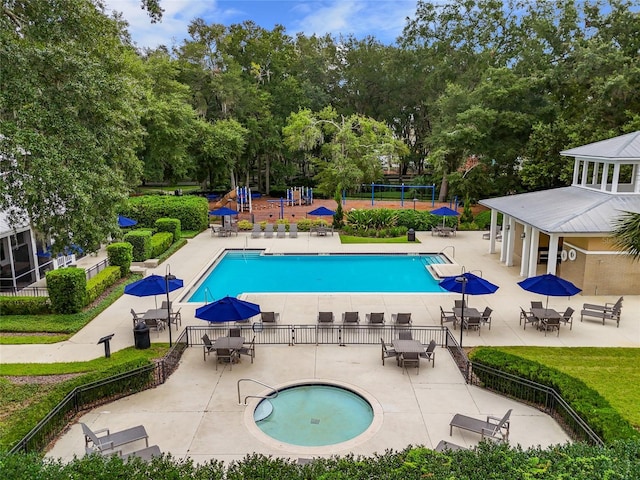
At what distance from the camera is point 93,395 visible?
12.3 metres

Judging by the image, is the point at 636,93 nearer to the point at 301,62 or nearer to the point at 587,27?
the point at 587,27

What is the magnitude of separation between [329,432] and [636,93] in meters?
31.9

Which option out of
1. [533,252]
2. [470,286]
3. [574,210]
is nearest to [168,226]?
[470,286]

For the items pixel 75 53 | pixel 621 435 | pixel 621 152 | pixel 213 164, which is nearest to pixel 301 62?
pixel 213 164

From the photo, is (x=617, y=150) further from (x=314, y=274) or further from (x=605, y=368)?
(x=314, y=274)

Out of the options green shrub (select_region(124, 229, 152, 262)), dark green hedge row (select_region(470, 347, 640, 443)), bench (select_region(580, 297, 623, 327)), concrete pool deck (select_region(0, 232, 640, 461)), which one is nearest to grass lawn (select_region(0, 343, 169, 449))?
concrete pool deck (select_region(0, 232, 640, 461))

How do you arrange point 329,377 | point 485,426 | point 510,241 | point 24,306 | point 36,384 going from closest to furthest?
1. point 485,426
2. point 36,384
3. point 329,377
4. point 24,306
5. point 510,241

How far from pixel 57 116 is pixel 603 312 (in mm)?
19761

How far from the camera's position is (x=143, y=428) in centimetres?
1062

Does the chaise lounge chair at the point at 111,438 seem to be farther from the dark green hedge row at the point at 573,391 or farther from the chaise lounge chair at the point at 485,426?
the dark green hedge row at the point at 573,391

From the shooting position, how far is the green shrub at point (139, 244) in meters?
26.3

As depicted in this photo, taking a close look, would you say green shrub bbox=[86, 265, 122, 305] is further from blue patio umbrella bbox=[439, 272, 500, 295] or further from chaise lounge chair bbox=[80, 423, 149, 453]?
blue patio umbrella bbox=[439, 272, 500, 295]

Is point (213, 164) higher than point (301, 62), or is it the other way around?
point (301, 62)

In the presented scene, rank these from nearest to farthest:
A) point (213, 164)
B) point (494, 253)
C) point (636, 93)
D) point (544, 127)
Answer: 1. point (494, 253)
2. point (636, 93)
3. point (544, 127)
4. point (213, 164)
